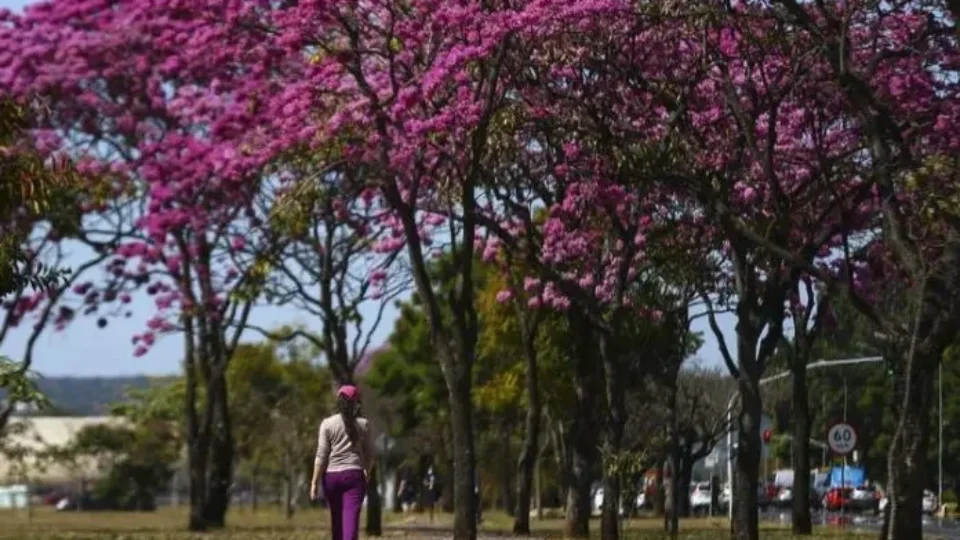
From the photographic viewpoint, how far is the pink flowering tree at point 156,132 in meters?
30.1

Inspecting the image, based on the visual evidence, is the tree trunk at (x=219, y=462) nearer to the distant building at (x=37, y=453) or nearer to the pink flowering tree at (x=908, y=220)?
the pink flowering tree at (x=908, y=220)

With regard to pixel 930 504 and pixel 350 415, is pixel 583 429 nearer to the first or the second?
pixel 350 415

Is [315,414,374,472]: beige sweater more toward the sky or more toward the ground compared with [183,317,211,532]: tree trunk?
more toward the ground

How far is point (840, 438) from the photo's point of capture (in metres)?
34.9

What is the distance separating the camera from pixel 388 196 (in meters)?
25.4

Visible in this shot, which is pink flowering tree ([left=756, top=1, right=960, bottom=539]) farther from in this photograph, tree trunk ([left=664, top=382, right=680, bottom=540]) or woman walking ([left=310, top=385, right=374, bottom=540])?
tree trunk ([left=664, top=382, right=680, bottom=540])

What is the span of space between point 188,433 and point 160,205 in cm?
980

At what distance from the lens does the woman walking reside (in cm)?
1573

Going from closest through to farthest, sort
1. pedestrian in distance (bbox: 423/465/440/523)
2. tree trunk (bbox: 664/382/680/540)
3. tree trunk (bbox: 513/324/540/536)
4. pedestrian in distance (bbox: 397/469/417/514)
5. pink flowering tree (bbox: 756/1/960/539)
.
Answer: pink flowering tree (bbox: 756/1/960/539) < tree trunk (bbox: 664/382/680/540) < tree trunk (bbox: 513/324/540/536) < pedestrian in distance (bbox: 423/465/440/523) < pedestrian in distance (bbox: 397/469/417/514)

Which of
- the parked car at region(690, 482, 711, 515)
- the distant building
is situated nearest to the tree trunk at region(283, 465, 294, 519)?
the distant building

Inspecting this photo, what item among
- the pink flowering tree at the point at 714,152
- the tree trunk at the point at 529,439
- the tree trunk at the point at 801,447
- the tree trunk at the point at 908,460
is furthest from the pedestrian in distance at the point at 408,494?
the tree trunk at the point at 908,460

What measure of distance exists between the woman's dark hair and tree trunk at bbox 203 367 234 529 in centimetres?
2380

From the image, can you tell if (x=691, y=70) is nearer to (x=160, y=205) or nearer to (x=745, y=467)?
(x=745, y=467)

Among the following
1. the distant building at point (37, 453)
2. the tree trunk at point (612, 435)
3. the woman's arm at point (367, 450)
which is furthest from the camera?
the distant building at point (37, 453)
